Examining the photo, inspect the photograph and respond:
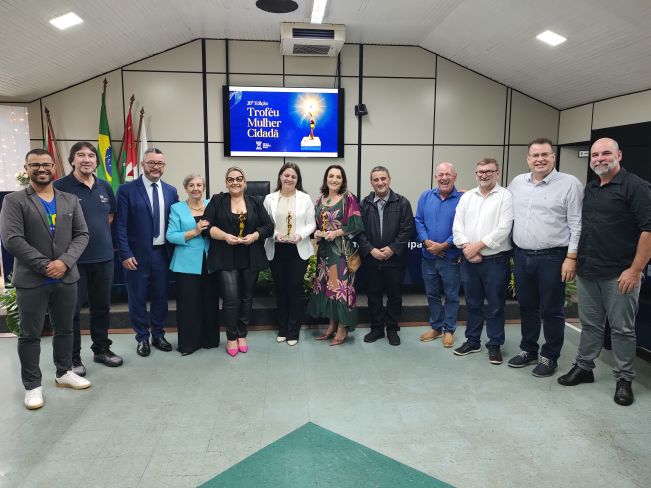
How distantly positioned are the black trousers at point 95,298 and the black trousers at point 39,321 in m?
0.16

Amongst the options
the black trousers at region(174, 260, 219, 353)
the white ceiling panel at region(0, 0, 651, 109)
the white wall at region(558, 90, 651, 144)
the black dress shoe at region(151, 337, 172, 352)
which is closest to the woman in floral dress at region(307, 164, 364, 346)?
the black trousers at region(174, 260, 219, 353)

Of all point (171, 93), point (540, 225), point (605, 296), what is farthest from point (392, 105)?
point (605, 296)

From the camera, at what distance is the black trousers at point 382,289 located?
377 cm

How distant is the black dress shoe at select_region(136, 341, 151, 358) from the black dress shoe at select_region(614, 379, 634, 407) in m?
3.33

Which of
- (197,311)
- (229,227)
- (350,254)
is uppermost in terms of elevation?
(229,227)

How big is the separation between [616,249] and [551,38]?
292 centimetres

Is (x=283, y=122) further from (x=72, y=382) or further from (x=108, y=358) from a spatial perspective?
(x=72, y=382)

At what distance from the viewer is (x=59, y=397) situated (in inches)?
111

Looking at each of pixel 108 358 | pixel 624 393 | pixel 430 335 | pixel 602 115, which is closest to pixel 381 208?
pixel 430 335

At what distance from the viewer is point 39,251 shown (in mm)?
2613

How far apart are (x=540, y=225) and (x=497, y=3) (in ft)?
8.55

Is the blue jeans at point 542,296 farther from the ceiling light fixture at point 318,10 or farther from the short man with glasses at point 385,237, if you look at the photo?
the ceiling light fixture at point 318,10

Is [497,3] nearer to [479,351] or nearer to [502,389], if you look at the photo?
[479,351]

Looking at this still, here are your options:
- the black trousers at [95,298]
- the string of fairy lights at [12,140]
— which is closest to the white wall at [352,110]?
the string of fairy lights at [12,140]
